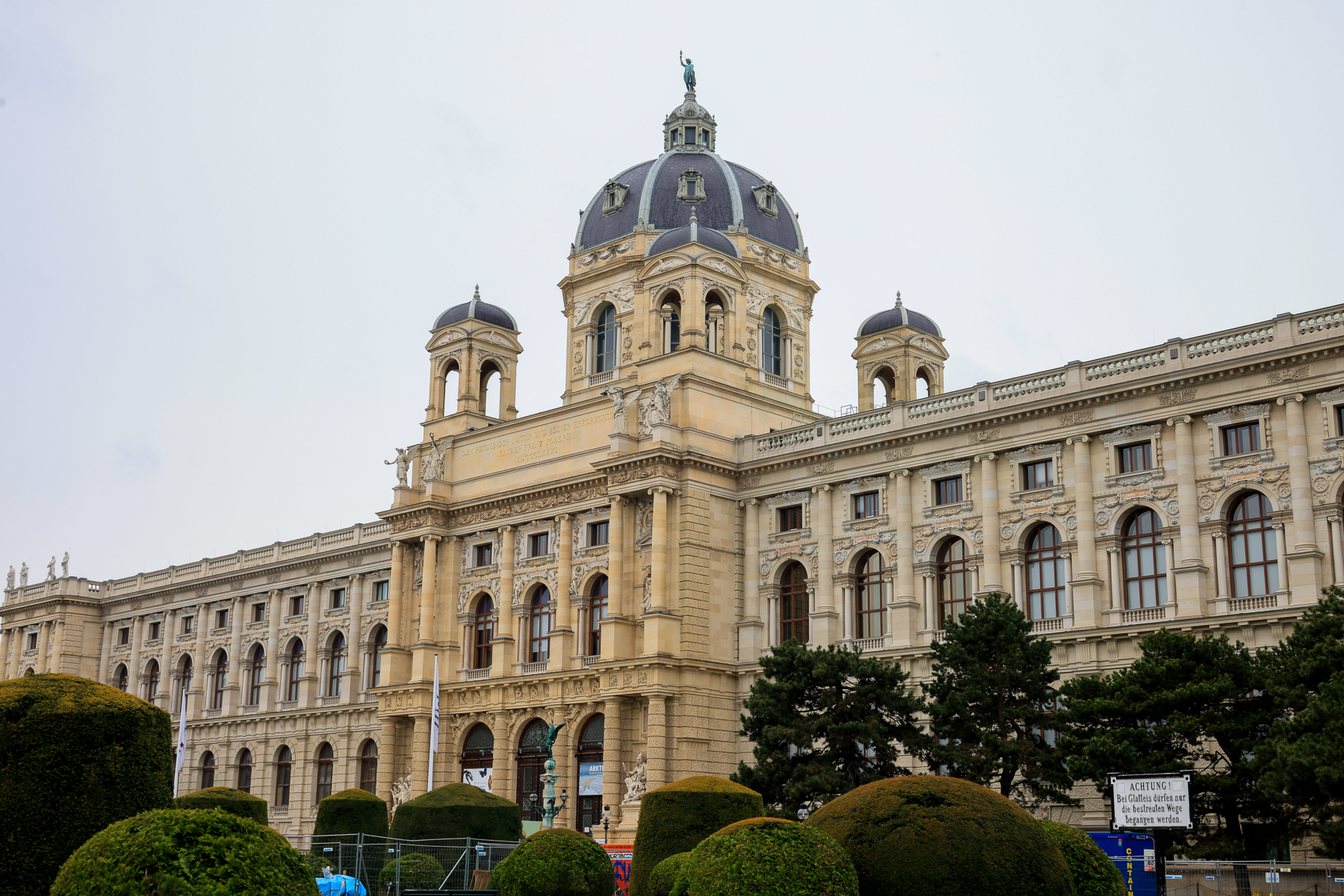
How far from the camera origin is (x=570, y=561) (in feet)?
194

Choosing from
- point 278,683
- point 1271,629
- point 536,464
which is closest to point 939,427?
point 1271,629

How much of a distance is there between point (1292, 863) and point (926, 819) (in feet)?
50.8

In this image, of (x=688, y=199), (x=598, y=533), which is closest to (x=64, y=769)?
(x=598, y=533)

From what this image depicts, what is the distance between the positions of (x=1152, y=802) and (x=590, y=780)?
118ft

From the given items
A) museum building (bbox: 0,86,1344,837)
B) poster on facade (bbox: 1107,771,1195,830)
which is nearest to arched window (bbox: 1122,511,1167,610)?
museum building (bbox: 0,86,1344,837)

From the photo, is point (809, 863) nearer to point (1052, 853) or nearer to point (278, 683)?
point (1052, 853)

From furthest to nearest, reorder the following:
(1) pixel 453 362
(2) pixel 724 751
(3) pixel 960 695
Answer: (1) pixel 453 362, (2) pixel 724 751, (3) pixel 960 695

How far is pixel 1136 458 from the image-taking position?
46250 mm

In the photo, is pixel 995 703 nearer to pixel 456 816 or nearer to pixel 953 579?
pixel 953 579

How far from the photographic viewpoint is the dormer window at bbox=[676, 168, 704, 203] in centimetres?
6856

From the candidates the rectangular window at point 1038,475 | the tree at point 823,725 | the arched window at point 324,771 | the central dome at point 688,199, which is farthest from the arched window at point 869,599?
the arched window at point 324,771

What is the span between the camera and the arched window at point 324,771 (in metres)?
74.5

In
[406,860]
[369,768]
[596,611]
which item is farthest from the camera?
[369,768]

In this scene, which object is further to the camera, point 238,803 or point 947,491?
point 947,491
